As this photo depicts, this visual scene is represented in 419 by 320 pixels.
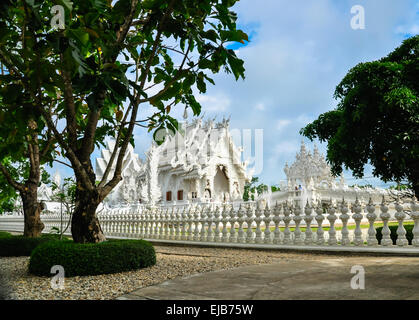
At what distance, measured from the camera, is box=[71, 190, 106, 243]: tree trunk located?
6355 mm

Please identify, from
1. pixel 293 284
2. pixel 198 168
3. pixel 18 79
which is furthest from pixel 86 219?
pixel 198 168

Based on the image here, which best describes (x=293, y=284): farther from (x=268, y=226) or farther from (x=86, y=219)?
(x=268, y=226)

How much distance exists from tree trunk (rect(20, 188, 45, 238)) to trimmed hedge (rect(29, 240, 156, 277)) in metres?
Result: 3.66

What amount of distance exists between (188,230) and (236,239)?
2.51 metres

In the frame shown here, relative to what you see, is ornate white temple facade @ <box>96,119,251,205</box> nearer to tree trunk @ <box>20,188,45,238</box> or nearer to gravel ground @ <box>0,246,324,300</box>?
tree trunk @ <box>20,188,45,238</box>

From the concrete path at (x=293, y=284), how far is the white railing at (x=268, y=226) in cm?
169

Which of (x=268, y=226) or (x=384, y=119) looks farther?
(x=384, y=119)

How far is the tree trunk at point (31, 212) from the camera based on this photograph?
9.70m

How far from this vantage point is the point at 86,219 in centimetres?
642

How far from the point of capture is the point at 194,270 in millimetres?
6281

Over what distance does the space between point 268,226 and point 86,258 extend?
17.9ft

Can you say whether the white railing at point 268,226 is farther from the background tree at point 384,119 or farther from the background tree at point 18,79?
the background tree at point 18,79
